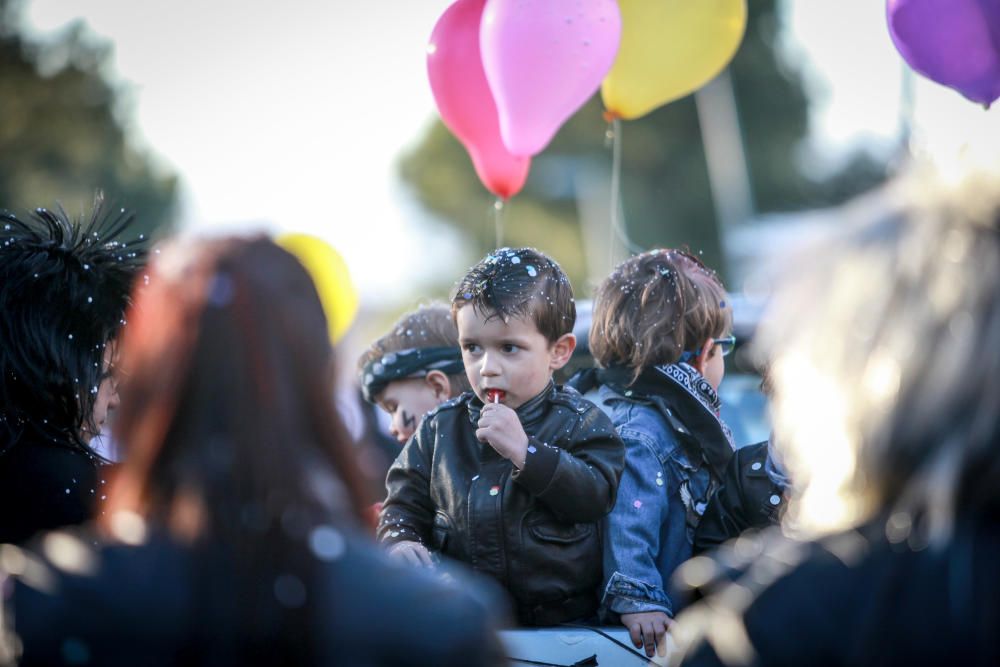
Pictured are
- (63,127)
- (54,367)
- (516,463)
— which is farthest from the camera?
(63,127)

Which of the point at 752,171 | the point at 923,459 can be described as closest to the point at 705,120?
the point at 752,171

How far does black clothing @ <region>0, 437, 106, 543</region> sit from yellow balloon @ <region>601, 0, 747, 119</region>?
9.59 ft

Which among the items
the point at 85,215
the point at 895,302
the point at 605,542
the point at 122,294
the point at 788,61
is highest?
the point at 788,61

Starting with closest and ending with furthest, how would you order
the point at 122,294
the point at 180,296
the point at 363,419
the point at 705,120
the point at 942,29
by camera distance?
the point at 180,296, the point at 122,294, the point at 942,29, the point at 363,419, the point at 705,120

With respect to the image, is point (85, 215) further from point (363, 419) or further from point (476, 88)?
point (363, 419)

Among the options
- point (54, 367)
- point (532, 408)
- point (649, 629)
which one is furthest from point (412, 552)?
point (54, 367)

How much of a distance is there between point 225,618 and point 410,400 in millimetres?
2667

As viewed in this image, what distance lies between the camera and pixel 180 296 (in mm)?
1601

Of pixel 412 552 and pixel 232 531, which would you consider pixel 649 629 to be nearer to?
pixel 412 552

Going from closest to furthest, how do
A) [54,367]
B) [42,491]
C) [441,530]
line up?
[42,491] < [54,367] < [441,530]

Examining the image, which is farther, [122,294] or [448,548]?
[448,548]

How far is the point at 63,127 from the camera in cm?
3055

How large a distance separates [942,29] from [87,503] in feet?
10.7

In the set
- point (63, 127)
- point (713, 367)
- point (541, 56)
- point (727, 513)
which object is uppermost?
point (63, 127)
